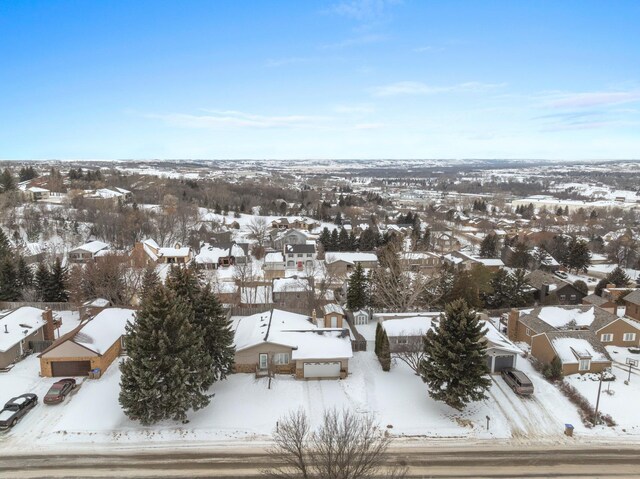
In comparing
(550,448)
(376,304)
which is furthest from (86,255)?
(550,448)

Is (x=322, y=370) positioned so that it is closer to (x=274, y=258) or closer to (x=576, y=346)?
(x=576, y=346)

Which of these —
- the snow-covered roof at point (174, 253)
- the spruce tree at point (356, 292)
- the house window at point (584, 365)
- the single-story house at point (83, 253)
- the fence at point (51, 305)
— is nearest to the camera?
the house window at point (584, 365)

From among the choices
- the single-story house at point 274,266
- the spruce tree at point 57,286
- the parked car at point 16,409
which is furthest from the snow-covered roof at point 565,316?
the spruce tree at point 57,286

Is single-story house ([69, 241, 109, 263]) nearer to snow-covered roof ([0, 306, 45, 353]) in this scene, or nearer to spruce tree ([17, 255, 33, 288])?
spruce tree ([17, 255, 33, 288])

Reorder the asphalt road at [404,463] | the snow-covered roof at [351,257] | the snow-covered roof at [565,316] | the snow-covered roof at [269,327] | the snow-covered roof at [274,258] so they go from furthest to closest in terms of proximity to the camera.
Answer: the snow-covered roof at [351,257], the snow-covered roof at [274,258], the snow-covered roof at [565,316], the snow-covered roof at [269,327], the asphalt road at [404,463]

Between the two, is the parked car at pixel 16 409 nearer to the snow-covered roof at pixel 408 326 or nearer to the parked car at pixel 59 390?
the parked car at pixel 59 390

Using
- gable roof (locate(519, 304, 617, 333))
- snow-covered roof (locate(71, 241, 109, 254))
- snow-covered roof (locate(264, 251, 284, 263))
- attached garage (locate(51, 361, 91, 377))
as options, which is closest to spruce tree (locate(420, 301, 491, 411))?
gable roof (locate(519, 304, 617, 333))
